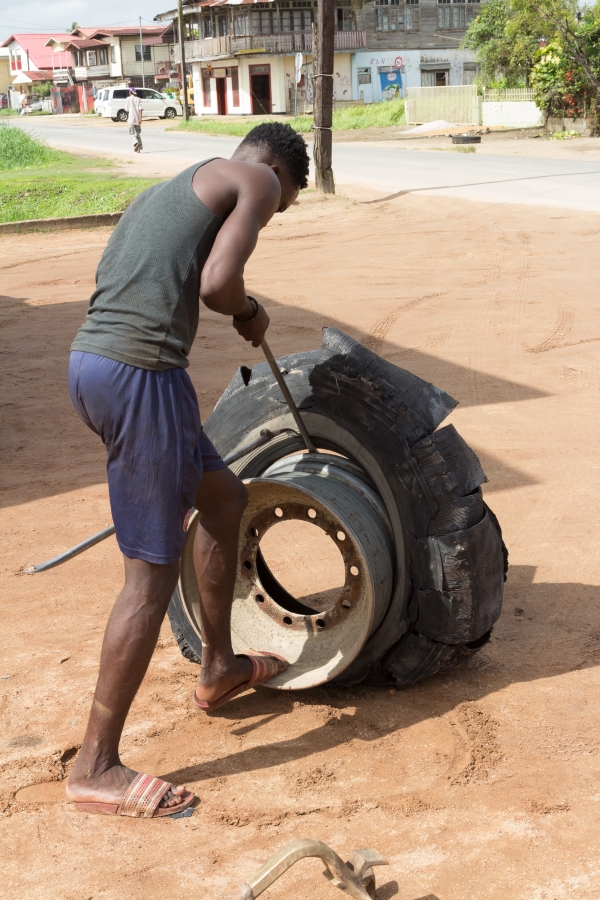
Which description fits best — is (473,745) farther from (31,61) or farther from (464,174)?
(31,61)

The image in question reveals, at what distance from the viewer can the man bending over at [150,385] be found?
8.79ft

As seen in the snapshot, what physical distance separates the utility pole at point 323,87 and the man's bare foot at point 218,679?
1489cm

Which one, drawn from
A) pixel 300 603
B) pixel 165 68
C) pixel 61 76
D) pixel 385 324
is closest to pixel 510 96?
pixel 385 324

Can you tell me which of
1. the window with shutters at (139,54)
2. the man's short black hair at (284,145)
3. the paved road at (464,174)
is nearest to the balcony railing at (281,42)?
the window with shutters at (139,54)

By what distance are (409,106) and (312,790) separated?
39095 millimetres

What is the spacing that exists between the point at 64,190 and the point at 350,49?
136ft

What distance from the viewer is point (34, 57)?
336 ft

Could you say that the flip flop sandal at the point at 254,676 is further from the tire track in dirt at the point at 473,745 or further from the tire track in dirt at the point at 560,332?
the tire track in dirt at the point at 560,332

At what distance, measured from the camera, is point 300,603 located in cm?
386

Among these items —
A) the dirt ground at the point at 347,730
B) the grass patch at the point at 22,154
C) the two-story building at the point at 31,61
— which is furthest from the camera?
the two-story building at the point at 31,61

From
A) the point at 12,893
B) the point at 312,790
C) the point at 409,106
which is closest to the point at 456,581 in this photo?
the point at 312,790

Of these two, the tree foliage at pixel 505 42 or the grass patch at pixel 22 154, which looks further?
the tree foliage at pixel 505 42

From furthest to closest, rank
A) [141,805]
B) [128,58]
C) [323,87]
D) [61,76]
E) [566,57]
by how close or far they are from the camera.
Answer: [61,76] → [128,58] → [566,57] → [323,87] → [141,805]

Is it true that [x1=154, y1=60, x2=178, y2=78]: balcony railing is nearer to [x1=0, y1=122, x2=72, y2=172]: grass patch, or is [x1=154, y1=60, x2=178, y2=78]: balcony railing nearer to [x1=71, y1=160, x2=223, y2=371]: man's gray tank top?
[x1=0, y1=122, x2=72, y2=172]: grass patch
